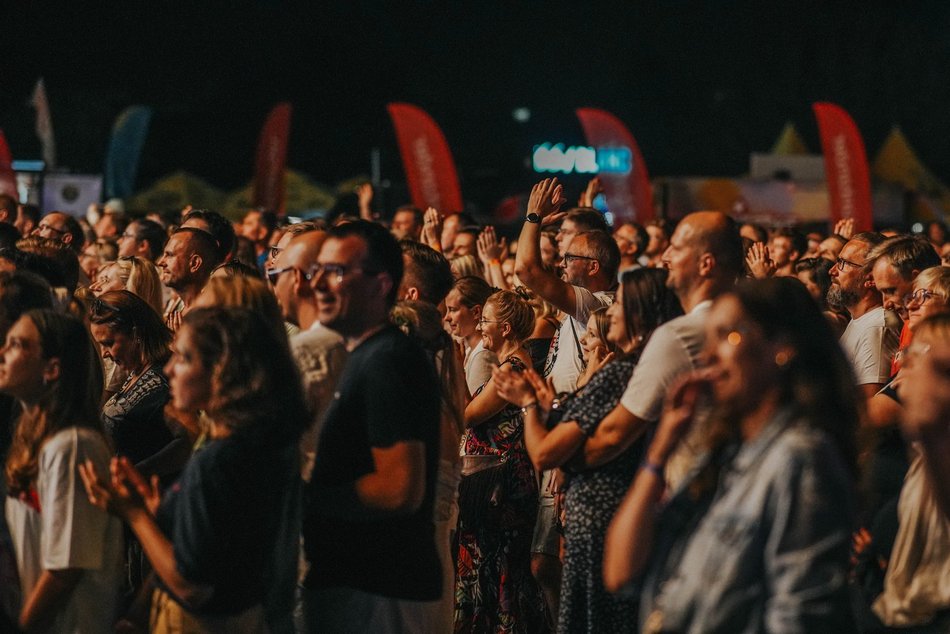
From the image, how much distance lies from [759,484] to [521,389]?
1841 mm

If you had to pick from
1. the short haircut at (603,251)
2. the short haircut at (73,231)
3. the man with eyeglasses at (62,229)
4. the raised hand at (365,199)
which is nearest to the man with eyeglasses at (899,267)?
the short haircut at (603,251)

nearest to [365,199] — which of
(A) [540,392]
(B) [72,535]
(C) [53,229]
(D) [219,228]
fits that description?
(C) [53,229]

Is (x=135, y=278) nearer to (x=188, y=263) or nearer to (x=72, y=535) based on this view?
(x=188, y=263)

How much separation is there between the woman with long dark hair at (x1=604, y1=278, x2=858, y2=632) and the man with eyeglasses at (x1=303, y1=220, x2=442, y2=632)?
3.30ft

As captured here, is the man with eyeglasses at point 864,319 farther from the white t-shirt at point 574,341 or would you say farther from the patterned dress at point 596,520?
the patterned dress at point 596,520

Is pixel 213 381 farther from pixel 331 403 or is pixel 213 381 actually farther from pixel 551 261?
pixel 551 261

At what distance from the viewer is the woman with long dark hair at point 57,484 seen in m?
3.94

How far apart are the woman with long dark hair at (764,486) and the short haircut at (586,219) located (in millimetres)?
4477

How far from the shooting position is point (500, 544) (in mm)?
6684

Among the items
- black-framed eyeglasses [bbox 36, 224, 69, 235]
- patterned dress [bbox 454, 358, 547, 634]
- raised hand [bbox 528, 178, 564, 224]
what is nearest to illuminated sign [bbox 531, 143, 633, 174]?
black-framed eyeglasses [bbox 36, 224, 69, 235]

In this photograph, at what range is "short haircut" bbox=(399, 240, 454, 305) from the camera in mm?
6203

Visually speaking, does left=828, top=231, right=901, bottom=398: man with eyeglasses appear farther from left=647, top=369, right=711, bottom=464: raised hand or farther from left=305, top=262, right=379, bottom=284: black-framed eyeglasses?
left=647, top=369, right=711, bottom=464: raised hand

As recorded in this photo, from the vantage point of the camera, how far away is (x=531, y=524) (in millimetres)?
6703

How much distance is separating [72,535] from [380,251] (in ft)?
4.20
